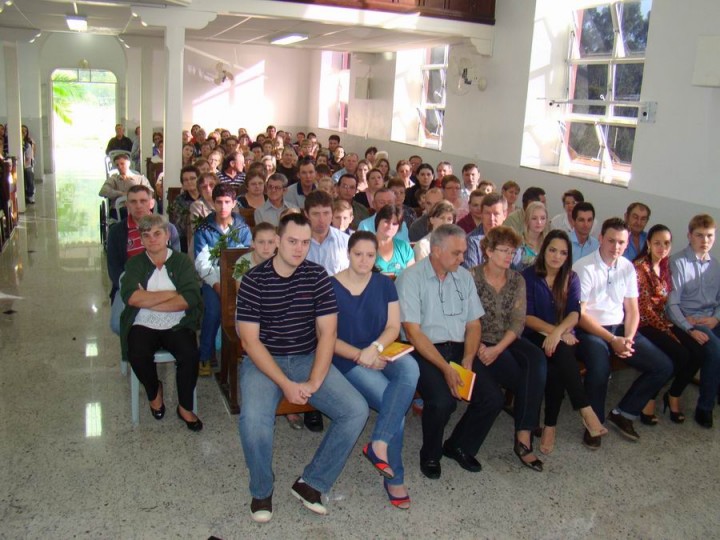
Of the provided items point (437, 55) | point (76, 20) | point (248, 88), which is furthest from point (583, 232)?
point (248, 88)

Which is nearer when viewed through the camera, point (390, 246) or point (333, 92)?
point (390, 246)

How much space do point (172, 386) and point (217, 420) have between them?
61cm

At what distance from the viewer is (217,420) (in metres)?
3.96

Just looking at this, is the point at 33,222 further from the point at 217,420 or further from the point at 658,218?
the point at 658,218

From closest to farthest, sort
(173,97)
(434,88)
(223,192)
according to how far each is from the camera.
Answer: (223,192) < (173,97) < (434,88)

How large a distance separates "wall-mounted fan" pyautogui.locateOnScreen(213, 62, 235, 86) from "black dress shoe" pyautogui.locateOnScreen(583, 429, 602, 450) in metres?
13.6

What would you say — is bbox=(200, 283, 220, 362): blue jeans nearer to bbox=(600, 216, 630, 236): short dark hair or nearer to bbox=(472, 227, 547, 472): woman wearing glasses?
bbox=(472, 227, 547, 472): woman wearing glasses

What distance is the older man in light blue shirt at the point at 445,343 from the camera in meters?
3.52

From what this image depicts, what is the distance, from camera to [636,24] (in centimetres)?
716

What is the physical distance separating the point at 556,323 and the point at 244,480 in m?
2.00

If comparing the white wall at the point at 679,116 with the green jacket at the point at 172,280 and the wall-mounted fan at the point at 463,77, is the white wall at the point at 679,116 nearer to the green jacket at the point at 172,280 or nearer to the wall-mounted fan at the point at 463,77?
the wall-mounted fan at the point at 463,77

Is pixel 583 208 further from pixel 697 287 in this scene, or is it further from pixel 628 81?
pixel 628 81

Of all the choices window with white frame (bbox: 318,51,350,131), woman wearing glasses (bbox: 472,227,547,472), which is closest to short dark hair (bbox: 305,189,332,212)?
woman wearing glasses (bbox: 472,227,547,472)

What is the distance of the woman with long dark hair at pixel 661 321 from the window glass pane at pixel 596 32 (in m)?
3.84
